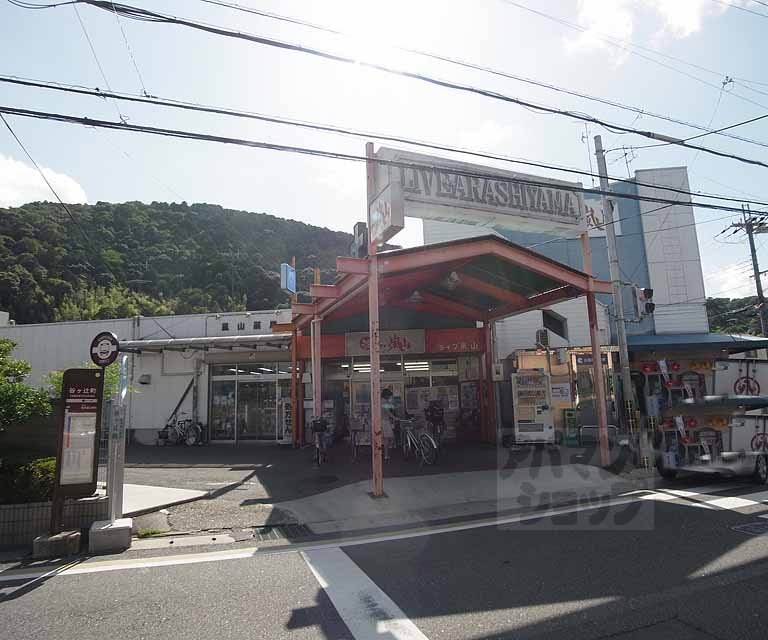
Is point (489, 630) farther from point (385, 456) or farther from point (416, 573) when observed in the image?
point (385, 456)

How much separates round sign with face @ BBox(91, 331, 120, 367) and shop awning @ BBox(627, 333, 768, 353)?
16.7 m

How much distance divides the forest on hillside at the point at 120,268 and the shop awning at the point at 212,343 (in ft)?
50.0

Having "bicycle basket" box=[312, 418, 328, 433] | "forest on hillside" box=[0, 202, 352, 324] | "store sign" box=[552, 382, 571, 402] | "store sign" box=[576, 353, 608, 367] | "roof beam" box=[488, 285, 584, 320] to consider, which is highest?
"forest on hillside" box=[0, 202, 352, 324]

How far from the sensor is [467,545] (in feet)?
18.4

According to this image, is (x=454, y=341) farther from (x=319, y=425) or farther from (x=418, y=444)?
(x=319, y=425)

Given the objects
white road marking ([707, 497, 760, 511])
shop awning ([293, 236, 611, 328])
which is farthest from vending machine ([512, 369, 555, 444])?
white road marking ([707, 497, 760, 511])

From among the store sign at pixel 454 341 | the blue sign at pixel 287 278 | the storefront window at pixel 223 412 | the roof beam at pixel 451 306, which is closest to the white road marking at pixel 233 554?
the roof beam at pixel 451 306

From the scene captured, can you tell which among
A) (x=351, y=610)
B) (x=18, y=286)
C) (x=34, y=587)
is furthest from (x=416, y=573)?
(x=18, y=286)

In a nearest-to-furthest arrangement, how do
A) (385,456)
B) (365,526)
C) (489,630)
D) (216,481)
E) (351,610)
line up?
(489,630), (351,610), (365,526), (216,481), (385,456)

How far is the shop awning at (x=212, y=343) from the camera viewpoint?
16125 millimetres

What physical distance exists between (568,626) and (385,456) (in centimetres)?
826

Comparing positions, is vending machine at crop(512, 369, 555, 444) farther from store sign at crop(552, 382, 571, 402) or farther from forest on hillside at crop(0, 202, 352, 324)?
forest on hillside at crop(0, 202, 352, 324)

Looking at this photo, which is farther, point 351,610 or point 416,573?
point 416,573

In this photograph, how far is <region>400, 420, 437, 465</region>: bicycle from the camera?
10.8 metres
